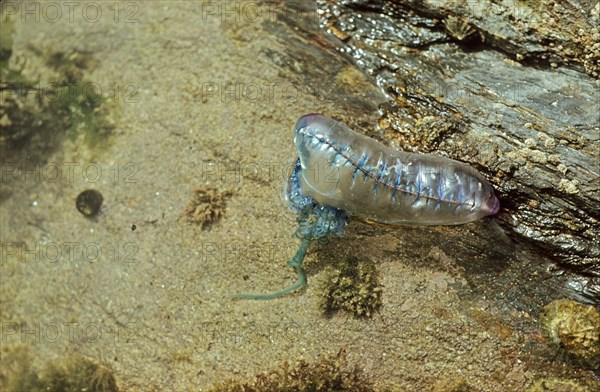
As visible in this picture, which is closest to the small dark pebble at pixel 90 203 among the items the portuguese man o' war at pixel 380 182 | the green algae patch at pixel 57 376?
the green algae patch at pixel 57 376

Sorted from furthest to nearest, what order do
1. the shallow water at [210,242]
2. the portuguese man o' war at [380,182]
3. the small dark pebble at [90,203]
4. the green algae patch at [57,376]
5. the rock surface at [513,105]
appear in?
the small dark pebble at [90,203] < the green algae patch at [57,376] < the shallow water at [210,242] < the portuguese man o' war at [380,182] < the rock surface at [513,105]

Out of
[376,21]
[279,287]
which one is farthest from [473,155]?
[279,287]

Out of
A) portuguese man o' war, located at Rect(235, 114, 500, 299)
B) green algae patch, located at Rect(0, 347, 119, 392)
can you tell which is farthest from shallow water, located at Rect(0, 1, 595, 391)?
portuguese man o' war, located at Rect(235, 114, 500, 299)

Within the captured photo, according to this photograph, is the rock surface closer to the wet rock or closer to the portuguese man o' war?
the wet rock

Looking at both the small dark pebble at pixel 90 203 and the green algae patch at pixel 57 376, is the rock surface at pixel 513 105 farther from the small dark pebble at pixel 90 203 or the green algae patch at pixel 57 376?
the green algae patch at pixel 57 376

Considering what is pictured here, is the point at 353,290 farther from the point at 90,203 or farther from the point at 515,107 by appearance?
the point at 90,203

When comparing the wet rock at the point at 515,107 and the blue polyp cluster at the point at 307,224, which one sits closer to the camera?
the wet rock at the point at 515,107
